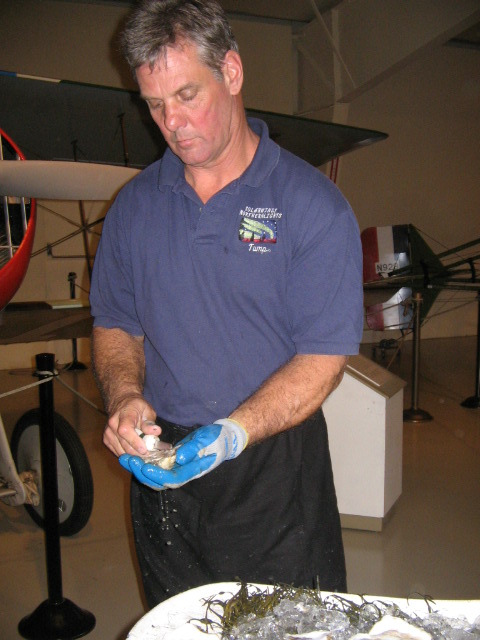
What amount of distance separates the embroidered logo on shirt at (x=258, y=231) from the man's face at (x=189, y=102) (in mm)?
161

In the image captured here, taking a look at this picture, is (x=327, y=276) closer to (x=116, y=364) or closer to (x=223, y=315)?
(x=223, y=315)

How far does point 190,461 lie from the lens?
1026 mm

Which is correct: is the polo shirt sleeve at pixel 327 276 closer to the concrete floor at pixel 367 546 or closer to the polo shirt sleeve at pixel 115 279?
the polo shirt sleeve at pixel 115 279

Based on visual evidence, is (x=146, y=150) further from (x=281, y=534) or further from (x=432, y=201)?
(x=432, y=201)

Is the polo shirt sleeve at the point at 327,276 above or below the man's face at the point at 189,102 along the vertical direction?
below

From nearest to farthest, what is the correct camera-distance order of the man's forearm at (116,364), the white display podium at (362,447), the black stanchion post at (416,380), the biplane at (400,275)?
the man's forearm at (116,364)
the white display podium at (362,447)
the black stanchion post at (416,380)
the biplane at (400,275)

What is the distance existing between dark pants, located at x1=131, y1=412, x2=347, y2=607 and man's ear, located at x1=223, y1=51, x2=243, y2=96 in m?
0.73

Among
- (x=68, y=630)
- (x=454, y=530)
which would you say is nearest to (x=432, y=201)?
(x=454, y=530)

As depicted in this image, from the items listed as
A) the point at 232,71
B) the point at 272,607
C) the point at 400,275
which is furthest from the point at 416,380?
the point at 272,607

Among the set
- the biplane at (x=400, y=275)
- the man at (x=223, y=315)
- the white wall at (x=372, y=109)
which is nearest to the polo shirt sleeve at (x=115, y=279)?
the man at (x=223, y=315)

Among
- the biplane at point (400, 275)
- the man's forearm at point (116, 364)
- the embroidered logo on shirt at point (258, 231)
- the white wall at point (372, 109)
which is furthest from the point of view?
the white wall at point (372, 109)

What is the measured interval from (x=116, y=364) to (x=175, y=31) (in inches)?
28.9

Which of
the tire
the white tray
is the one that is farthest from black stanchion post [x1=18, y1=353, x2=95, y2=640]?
the white tray

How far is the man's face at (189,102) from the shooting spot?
120 centimetres
